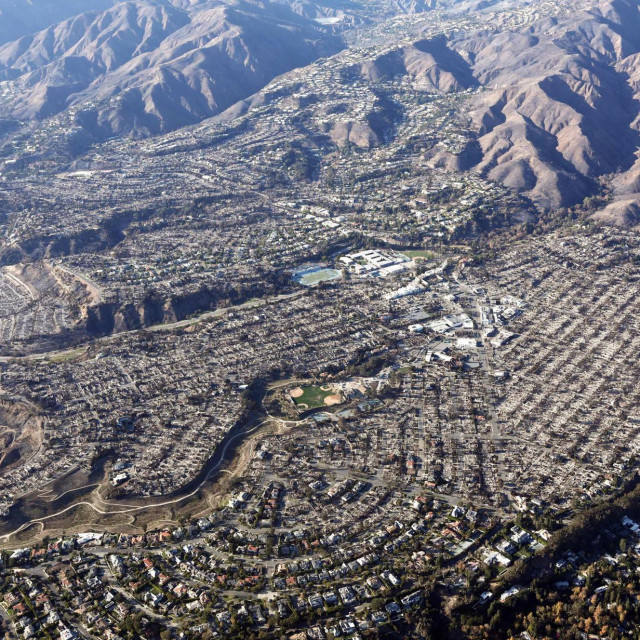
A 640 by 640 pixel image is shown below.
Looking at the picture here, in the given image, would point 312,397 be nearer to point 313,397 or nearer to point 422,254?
point 313,397

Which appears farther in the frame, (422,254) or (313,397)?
(422,254)

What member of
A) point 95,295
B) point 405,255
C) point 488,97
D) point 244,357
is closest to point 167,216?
point 95,295

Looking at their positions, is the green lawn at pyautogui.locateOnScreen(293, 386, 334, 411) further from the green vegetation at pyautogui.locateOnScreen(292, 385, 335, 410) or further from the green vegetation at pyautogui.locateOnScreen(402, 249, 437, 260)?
the green vegetation at pyautogui.locateOnScreen(402, 249, 437, 260)

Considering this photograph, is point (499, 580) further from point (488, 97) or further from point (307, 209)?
point (488, 97)

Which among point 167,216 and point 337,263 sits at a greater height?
point 167,216

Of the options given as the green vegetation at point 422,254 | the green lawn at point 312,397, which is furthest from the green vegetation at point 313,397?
the green vegetation at point 422,254

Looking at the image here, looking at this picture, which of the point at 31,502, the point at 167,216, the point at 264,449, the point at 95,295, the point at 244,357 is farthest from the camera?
the point at 167,216

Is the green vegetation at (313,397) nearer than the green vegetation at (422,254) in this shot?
Yes

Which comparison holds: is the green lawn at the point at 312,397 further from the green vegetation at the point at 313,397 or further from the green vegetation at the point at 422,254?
the green vegetation at the point at 422,254

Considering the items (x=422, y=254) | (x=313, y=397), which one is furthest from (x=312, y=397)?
(x=422, y=254)

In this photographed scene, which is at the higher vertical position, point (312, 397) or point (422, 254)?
point (422, 254)

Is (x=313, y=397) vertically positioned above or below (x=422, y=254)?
→ below
